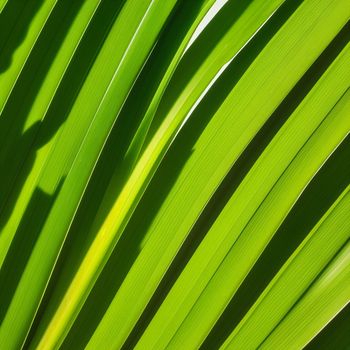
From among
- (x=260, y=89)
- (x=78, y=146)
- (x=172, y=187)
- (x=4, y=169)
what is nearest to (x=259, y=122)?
(x=260, y=89)

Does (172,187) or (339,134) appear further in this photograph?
(172,187)

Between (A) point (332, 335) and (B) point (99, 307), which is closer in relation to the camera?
(A) point (332, 335)

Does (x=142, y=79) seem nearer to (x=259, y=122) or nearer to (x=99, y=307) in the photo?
(x=259, y=122)

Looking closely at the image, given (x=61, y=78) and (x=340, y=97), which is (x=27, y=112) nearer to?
(x=61, y=78)

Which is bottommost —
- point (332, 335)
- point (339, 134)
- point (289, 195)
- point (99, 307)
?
point (99, 307)

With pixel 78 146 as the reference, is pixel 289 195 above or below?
above

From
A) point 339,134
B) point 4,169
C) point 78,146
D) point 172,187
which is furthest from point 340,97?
point 4,169
